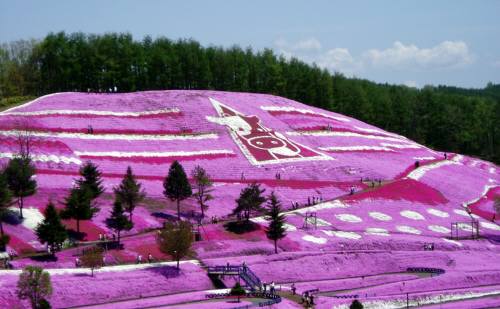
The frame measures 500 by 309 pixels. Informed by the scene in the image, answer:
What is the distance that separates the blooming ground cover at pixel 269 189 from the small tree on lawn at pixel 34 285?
1.79 m

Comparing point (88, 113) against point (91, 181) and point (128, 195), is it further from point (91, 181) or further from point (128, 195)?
point (128, 195)

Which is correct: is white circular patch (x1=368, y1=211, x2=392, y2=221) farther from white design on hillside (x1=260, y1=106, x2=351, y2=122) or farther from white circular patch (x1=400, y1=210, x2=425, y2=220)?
white design on hillside (x1=260, y1=106, x2=351, y2=122)

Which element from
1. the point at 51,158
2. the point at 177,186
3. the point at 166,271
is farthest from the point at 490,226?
the point at 51,158

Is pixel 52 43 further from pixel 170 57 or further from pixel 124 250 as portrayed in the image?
pixel 124 250

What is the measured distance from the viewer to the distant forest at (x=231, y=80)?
130750 millimetres

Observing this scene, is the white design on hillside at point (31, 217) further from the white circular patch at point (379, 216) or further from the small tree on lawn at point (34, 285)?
the white circular patch at point (379, 216)

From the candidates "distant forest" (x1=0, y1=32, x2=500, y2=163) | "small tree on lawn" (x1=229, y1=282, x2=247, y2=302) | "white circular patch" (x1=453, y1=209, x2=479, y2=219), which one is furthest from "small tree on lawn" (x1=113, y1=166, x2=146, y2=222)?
"distant forest" (x1=0, y1=32, x2=500, y2=163)

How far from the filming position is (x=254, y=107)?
11938 cm

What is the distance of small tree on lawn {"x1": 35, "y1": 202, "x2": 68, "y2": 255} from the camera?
59.5 meters

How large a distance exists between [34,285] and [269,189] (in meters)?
42.6

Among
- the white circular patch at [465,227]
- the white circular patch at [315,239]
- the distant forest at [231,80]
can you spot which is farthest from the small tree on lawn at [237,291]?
the distant forest at [231,80]

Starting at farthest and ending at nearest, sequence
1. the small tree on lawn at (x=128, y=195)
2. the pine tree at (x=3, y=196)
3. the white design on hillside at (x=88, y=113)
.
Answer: the white design on hillside at (x=88, y=113) < the small tree on lawn at (x=128, y=195) < the pine tree at (x=3, y=196)

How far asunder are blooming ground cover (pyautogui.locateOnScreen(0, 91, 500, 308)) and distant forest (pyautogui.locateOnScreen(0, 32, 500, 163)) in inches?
695

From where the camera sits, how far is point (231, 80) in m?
147
